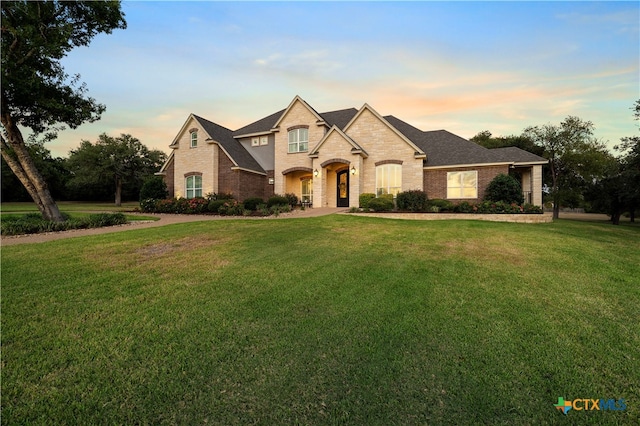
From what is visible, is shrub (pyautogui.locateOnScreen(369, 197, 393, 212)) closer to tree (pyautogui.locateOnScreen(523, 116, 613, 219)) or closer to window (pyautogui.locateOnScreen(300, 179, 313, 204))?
window (pyautogui.locateOnScreen(300, 179, 313, 204))

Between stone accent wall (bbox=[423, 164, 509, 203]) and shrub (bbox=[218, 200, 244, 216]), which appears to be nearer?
shrub (bbox=[218, 200, 244, 216])

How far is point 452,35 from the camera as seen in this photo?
10.7 meters

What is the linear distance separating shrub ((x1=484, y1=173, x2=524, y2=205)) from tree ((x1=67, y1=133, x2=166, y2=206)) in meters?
42.9

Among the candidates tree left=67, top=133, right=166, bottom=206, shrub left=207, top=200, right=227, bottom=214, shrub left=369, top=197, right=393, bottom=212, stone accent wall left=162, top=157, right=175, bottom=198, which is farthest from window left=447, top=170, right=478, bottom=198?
tree left=67, top=133, right=166, bottom=206

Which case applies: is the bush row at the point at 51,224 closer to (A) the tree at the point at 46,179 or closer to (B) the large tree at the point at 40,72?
(B) the large tree at the point at 40,72

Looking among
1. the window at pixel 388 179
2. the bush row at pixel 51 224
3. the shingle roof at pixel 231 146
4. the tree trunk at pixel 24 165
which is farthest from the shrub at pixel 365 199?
the tree trunk at pixel 24 165

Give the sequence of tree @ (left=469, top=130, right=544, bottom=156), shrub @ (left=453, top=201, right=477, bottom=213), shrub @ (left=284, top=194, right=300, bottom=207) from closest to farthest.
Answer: shrub @ (left=453, top=201, right=477, bottom=213) < shrub @ (left=284, top=194, right=300, bottom=207) < tree @ (left=469, top=130, right=544, bottom=156)

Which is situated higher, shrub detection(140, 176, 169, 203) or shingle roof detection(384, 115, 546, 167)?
shingle roof detection(384, 115, 546, 167)

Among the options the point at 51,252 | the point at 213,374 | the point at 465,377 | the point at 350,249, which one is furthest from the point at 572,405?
the point at 51,252

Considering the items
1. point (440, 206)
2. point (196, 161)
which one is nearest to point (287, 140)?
point (196, 161)

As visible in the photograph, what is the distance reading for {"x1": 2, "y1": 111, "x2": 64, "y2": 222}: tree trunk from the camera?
1120 cm

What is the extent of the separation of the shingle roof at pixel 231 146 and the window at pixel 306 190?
3.63m

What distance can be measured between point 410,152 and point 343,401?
17905mm

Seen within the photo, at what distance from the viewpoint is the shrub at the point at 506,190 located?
53.9 feet
